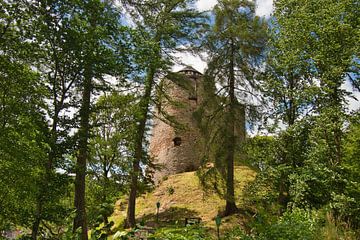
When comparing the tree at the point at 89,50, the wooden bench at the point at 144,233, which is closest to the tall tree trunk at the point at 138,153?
the wooden bench at the point at 144,233

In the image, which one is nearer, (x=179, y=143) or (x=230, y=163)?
(x=230, y=163)

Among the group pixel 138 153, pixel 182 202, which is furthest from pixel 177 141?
pixel 138 153

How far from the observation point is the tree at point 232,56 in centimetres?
1350

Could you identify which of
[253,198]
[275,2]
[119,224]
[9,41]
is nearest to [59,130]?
[9,41]

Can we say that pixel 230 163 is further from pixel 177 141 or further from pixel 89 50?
pixel 89 50

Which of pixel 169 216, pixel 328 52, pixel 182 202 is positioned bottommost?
pixel 169 216

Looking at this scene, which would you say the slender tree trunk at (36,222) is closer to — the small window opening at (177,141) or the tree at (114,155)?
the tree at (114,155)

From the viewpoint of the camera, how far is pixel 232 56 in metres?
14.1

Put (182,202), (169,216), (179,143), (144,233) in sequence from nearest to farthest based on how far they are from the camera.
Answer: (144,233) < (169,216) < (182,202) < (179,143)

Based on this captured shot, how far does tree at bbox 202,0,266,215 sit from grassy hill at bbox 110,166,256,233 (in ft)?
3.85

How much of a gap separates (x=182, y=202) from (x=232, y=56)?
6770 millimetres

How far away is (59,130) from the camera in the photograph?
560 centimetres

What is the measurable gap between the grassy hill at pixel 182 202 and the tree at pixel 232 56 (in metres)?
1.17

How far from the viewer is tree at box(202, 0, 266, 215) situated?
44.3ft
